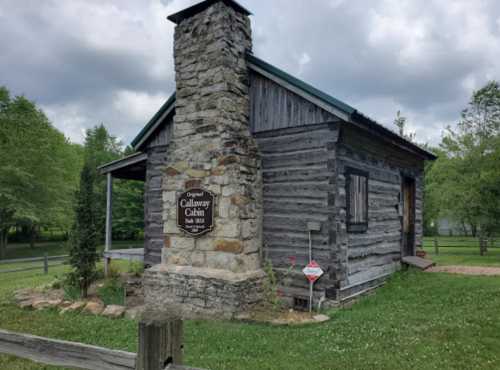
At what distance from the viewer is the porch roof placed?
12.2 m

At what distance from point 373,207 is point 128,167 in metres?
8.19

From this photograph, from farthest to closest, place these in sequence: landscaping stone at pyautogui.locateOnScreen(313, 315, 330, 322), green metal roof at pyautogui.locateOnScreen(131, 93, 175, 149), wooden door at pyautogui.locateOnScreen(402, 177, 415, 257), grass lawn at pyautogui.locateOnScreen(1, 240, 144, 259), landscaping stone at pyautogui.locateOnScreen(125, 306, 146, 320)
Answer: grass lawn at pyautogui.locateOnScreen(1, 240, 144, 259)
wooden door at pyautogui.locateOnScreen(402, 177, 415, 257)
green metal roof at pyautogui.locateOnScreen(131, 93, 175, 149)
landscaping stone at pyautogui.locateOnScreen(125, 306, 146, 320)
landscaping stone at pyautogui.locateOnScreen(313, 315, 330, 322)

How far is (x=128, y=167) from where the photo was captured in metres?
12.9

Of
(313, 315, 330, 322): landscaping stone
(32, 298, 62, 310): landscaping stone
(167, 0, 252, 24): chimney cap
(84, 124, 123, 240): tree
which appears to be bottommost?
(32, 298, 62, 310): landscaping stone

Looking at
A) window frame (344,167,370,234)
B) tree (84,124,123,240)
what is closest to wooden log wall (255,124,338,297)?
window frame (344,167,370,234)

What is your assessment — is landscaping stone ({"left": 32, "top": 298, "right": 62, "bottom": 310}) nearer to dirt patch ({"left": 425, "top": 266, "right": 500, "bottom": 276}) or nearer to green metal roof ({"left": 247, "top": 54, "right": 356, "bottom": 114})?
green metal roof ({"left": 247, "top": 54, "right": 356, "bottom": 114})

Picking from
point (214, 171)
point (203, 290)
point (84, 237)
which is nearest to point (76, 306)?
point (84, 237)

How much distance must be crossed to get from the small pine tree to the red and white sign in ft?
19.8

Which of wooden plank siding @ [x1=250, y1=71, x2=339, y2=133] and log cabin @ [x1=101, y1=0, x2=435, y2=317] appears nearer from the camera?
log cabin @ [x1=101, y1=0, x2=435, y2=317]

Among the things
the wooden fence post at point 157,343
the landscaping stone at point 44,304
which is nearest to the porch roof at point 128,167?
the landscaping stone at point 44,304

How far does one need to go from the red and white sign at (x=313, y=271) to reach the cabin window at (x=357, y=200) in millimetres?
1200

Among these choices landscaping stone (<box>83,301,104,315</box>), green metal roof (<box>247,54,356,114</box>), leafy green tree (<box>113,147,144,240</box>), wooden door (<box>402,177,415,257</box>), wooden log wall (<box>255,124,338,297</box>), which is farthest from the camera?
leafy green tree (<box>113,147,144,240</box>)

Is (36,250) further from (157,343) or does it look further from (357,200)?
(157,343)

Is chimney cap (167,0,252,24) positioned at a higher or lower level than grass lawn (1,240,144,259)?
higher
